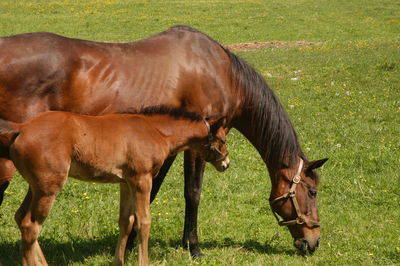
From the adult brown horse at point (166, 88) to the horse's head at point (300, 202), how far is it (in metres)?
0.01

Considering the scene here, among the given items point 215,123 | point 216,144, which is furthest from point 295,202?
point 215,123

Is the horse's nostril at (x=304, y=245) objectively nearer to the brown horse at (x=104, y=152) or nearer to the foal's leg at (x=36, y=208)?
the brown horse at (x=104, y=152)

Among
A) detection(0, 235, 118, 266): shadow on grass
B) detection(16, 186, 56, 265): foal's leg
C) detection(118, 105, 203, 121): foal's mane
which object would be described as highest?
detection(118, 105, 203, 121): foal's mane

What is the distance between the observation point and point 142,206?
215 inches

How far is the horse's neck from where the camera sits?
5.70m

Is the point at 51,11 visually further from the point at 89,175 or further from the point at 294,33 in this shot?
the point at 89,175

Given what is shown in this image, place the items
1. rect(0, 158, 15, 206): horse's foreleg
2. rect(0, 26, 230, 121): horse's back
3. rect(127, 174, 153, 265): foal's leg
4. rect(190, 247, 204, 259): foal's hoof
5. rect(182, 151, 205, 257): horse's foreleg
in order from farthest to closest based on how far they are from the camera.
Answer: rect(182, 151, 205, 257): horse's foreleg → rect(190, 247, 204, 259): foal's hoof → rect(0, 158, 15, 206): horse's foreleg → rect(0, 26, 230, 121): horse's back → rect(127, 174, 153, 265): foal's leg

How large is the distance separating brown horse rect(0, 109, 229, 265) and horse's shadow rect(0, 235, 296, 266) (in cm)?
70

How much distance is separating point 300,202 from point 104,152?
2.41 m

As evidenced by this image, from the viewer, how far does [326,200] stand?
26.5 feet

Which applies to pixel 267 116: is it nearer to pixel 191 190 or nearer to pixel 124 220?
pixel 191 190

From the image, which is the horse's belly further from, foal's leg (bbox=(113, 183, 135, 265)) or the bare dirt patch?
the bare dirt patch

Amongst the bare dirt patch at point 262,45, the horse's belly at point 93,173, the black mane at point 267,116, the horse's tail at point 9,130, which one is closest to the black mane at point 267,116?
the black mane at point 267,116

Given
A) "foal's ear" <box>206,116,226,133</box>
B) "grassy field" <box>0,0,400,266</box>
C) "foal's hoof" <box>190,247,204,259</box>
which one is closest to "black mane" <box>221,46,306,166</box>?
"foal's ear" <box>206,116,226,133</box>
